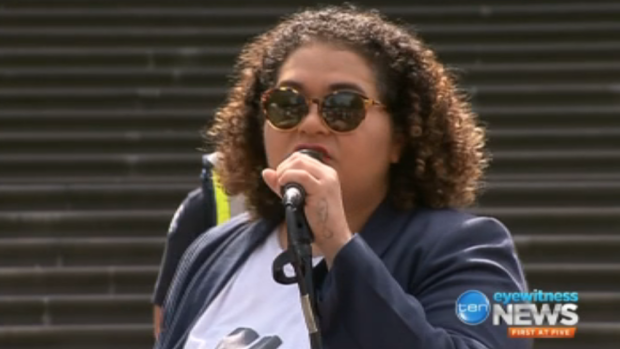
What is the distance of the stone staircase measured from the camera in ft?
24.3

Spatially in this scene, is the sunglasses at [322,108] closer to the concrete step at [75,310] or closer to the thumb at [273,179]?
the thumb at [273,179]

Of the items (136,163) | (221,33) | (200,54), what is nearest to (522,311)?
(136,163)

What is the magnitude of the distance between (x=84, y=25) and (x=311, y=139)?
7823 millimetres

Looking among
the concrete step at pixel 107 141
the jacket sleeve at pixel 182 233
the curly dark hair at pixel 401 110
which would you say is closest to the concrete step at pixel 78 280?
the concrete step at pixel 107 141

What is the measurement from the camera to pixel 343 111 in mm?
2230

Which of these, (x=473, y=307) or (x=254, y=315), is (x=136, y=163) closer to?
(x=254, y=315)

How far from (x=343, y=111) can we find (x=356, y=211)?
8.5 inches

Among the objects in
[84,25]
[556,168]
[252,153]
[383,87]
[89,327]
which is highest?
[383,87]

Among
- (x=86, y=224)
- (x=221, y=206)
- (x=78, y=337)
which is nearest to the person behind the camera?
(x=221, y=206)

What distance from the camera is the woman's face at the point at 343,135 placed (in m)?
2.26

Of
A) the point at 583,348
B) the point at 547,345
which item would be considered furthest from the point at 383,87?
the point at 583,348

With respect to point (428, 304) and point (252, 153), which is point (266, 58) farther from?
point (428, 304)

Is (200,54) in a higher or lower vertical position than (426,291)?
lower

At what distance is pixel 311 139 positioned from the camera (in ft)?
7.40
